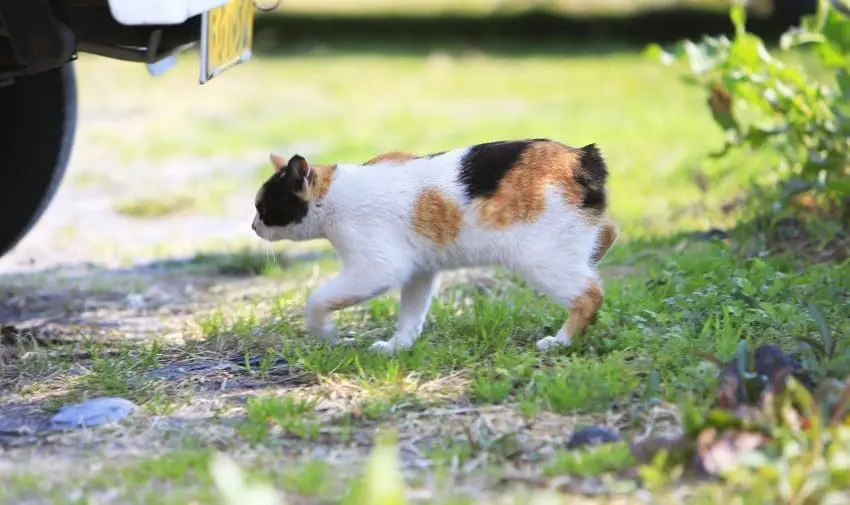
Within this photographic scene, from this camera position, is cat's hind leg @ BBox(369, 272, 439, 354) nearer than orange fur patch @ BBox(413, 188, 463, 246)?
No

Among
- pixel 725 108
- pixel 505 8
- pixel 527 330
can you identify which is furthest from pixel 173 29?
pixel 505 8

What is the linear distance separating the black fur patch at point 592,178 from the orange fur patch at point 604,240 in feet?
0.34

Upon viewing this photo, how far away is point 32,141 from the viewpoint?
14.4 feet

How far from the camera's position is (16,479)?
2.69 meters

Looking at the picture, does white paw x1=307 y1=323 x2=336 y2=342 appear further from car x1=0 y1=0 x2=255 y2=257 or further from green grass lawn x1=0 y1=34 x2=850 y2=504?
car x1=0 y1=0 x2=255 y2=257

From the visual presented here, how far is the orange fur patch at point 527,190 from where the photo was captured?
3.47 metres

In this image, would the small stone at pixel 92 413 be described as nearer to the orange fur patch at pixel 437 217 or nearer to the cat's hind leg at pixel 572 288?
the orange fur patch at pixel 437 217

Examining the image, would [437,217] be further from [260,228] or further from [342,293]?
[260,228]

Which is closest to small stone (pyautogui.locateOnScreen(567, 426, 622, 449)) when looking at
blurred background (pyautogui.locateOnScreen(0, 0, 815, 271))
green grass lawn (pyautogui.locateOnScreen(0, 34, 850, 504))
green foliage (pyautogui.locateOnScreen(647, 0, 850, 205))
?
green grass lawn (pyautogui.locateOnScreen(0, 34, 850, 504))

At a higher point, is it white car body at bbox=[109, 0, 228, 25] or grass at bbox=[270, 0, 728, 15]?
white car body at bbox=[109, 0, 228, 25]

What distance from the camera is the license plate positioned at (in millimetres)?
3699

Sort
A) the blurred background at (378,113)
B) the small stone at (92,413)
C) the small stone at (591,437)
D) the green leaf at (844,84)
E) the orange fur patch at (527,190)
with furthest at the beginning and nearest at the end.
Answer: the blurred background at (378,113), the green leaf at (844,84), the orange fur patch at (527,190), the small stone at (92,413), the small stone at (591,437)

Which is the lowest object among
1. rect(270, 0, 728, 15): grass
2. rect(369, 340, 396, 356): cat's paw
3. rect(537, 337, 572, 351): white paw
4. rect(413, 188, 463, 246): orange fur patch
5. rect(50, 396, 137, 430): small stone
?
rect(270, 0, 728, 15): grass

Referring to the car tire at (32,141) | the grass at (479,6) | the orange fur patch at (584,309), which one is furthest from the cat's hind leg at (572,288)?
the grass at (479,6)
